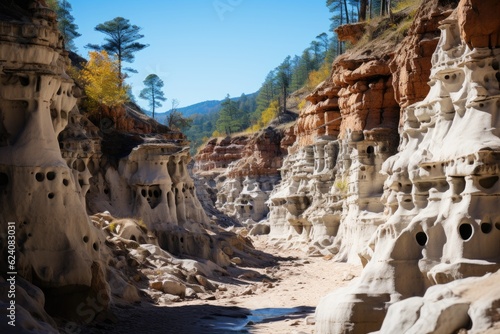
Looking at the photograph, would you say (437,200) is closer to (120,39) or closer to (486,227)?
(486,227)

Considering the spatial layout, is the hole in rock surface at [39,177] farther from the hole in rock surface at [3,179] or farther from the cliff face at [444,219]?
the cliff face at [444,219]

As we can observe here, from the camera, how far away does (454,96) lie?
90.6ft

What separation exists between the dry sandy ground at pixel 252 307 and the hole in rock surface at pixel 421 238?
5.26 m

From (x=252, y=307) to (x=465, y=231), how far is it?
14177 mm

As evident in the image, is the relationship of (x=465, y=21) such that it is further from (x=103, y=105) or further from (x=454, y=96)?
(x=103, y=105)

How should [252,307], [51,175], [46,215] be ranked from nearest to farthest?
[46,215], [51,175], [252,307]

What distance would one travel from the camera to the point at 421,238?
79.3 ft

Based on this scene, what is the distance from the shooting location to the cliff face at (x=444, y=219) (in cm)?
2150

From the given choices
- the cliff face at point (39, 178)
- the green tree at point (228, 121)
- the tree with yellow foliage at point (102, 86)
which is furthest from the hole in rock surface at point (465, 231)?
the green tree at point (228, 121)

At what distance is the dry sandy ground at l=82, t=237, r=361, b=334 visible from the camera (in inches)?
1055

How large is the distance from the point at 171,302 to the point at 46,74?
13.0 metres

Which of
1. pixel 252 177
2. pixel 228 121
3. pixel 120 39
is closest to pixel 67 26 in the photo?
pixel 120 39

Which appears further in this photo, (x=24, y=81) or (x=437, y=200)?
(x=24, y=81)

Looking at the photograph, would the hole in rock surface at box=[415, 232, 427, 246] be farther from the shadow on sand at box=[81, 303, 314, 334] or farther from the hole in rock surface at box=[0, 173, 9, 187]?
the hole in rock surface at box=[0, 173, 9, 187]
